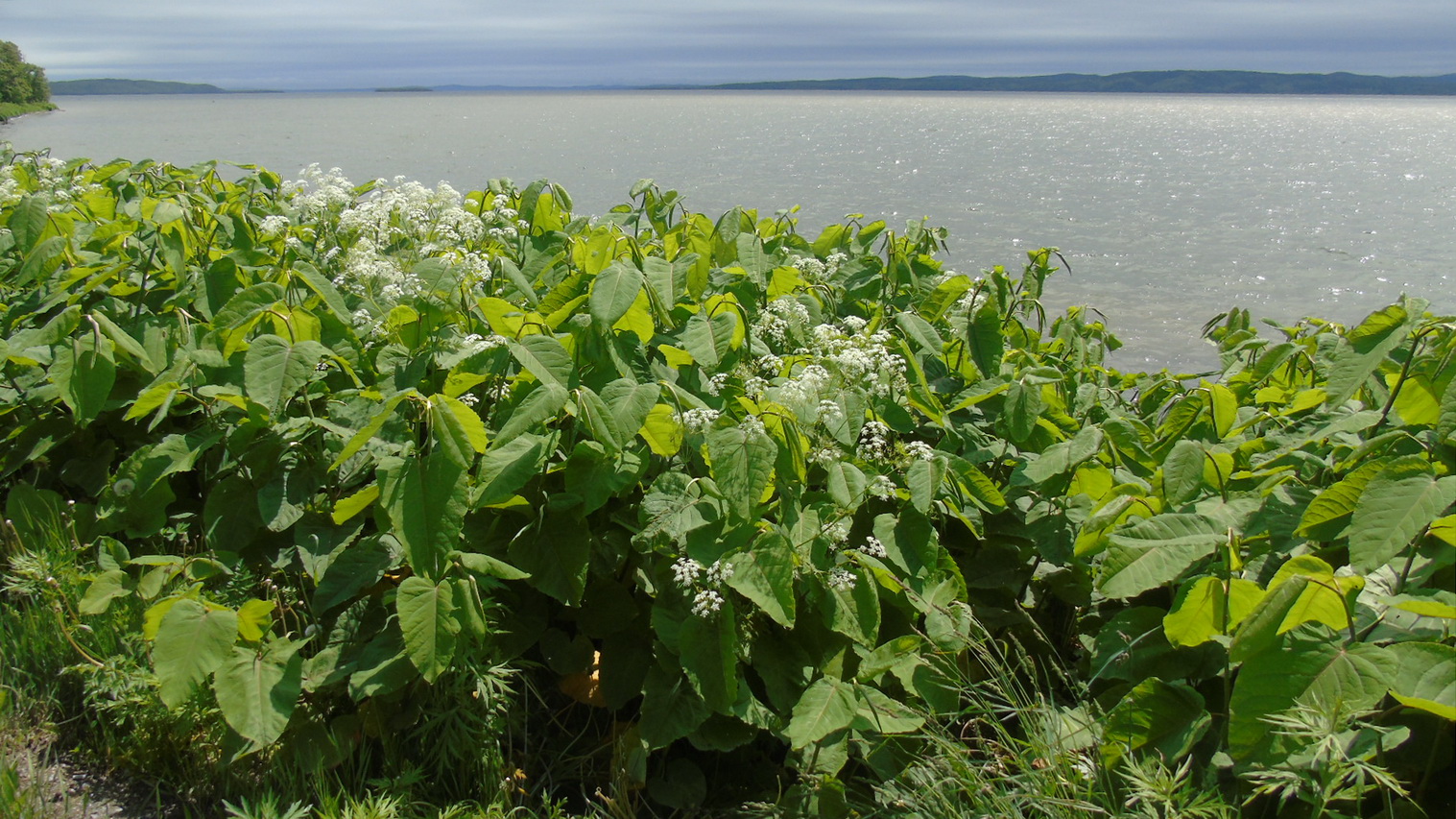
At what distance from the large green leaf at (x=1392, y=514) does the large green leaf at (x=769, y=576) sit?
1.16m

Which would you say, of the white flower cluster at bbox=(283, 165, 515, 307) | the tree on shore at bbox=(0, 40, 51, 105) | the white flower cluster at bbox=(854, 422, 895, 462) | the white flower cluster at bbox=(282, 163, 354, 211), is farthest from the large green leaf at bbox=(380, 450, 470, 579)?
the tree on shore at bbox=(0, 40, 51, 105)

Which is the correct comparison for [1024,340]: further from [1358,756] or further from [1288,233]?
[1288,233]

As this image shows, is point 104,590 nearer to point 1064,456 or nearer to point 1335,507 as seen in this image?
point 1064,456

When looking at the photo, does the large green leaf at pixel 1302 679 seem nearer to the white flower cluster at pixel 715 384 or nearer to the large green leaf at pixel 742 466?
the large green leaf at pixel 742 466

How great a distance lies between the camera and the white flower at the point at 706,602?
2227 mm

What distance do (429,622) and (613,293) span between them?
97 centimetres

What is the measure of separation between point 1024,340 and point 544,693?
7.95 ft

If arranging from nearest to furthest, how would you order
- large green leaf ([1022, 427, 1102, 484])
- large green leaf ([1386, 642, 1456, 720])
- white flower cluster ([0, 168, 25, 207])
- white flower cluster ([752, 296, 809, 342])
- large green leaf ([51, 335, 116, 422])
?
large green leaf ([1386, 642, 1456, 720]) < large green leaf ([1022, 427, 1102, 484]) < large green leaf ([51, 335, 116, 422]) < white flower cluster ([752, 296, 809, 342]) < white flower cluster ([0, 168, 25, 207])

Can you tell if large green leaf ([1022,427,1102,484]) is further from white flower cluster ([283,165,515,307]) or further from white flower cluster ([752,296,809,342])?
white flower cluster ([283,165,515,307])

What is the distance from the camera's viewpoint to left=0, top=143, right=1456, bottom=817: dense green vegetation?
1994mm

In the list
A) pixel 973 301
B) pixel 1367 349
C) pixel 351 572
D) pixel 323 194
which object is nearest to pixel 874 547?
pixel 973 301

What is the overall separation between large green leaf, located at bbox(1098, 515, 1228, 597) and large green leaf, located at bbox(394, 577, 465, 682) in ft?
4.91

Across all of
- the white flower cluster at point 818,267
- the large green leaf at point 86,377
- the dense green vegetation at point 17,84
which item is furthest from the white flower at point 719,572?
the dense green vegetation at point 17,84

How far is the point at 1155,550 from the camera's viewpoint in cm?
209
